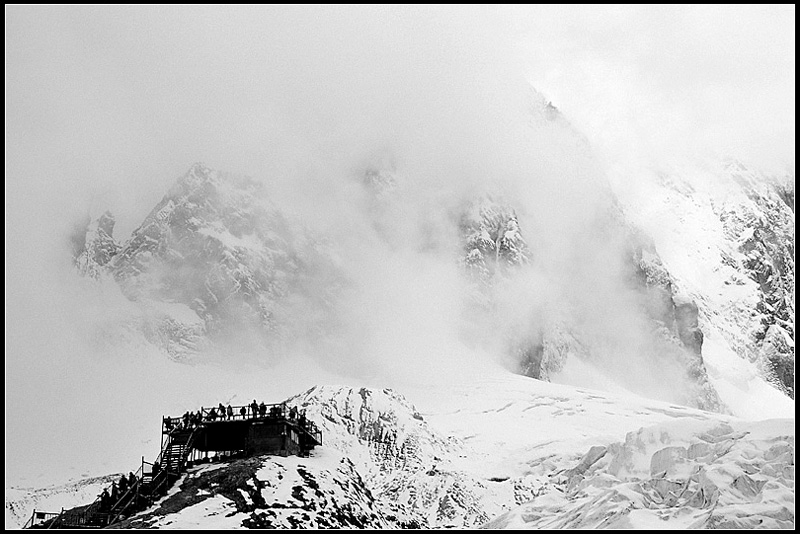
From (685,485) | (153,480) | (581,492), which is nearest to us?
(685,485)

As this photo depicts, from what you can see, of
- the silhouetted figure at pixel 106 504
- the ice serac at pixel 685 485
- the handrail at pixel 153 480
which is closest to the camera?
the ice serac at pixel 685 485

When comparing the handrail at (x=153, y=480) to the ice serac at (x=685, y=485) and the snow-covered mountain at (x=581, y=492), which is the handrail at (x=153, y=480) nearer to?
the snow-covered mountain at (x=581, y=492)

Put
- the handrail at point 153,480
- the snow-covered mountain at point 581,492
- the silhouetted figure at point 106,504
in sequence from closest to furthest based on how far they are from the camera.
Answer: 1. the snow-covered mountain at point 581,492
2. the handrail at point 153,480
3. the silhouetted figure at point 106,504

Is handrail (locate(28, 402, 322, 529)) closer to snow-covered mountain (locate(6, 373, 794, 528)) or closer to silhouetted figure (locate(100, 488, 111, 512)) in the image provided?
silhouetted figure (locate(100, 488, 111, 512))

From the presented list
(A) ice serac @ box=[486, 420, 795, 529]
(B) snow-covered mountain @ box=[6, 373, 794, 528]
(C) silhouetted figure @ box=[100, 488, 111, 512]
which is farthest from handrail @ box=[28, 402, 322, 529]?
(A) ice serac @ box=[486, 420, 795, 529]

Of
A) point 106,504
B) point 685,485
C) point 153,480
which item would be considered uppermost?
point 153,480

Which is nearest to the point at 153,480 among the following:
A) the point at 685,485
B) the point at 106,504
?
the point at 106,504

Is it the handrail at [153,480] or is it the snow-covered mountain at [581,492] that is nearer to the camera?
the snow-covered mountain at [581,492]

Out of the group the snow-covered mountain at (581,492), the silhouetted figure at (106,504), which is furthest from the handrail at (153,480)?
the snow-covered mountain at (581,492)

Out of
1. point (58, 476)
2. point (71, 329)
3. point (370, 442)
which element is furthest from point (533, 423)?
point (71, 329)

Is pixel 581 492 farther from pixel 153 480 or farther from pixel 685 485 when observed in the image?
pixel 153 480

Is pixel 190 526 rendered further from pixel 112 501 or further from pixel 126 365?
pixel 126 365
